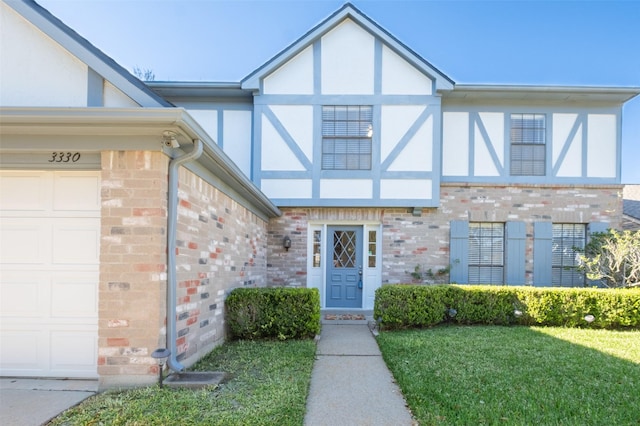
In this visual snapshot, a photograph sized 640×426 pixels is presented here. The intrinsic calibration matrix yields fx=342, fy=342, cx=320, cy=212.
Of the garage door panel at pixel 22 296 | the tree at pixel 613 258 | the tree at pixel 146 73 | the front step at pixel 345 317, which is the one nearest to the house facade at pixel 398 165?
the front step at pixel 345 317

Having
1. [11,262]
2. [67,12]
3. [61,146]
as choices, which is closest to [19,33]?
[61,146]

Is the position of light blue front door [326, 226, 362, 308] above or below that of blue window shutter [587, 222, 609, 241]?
below

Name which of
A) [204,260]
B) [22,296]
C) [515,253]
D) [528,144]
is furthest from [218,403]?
[528,144]

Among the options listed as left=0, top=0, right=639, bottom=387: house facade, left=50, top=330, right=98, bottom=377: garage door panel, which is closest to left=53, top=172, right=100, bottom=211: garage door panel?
left=50, top=330, right=98, bottom=377: garage door panel

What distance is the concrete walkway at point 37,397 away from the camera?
111 inches

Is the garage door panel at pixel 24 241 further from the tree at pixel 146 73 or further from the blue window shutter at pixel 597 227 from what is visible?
the tree at pixel 146 73

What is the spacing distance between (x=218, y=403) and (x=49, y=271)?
2376 millimetres

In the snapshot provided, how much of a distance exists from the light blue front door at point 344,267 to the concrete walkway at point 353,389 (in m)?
2.90

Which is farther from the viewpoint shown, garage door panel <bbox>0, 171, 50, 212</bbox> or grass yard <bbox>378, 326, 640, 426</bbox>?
garage door panel <bbox>0, 171, 50, 212</bbox>

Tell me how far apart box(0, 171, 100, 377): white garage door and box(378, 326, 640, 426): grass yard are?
355cm

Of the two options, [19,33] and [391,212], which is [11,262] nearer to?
[19,33]

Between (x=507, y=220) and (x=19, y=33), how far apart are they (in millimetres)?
9635

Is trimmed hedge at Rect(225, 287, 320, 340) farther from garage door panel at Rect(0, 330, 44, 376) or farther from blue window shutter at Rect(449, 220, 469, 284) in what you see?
blue window shutter at Rect(449, 220, 469, 284)

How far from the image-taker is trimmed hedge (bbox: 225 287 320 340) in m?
5.46
